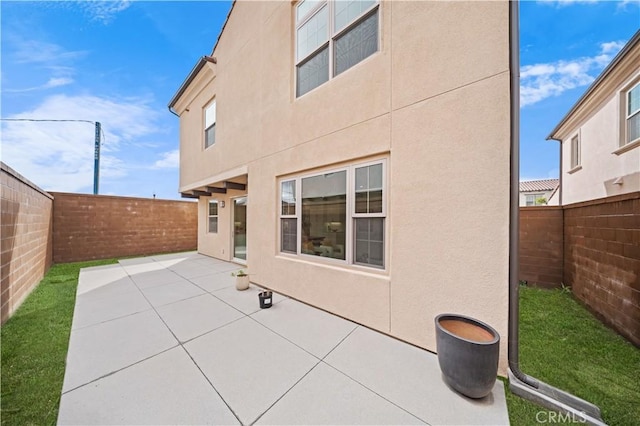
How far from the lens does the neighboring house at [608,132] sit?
6262 millimetres

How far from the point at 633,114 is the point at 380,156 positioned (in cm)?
883

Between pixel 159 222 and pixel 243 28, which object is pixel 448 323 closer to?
pixel 243 28

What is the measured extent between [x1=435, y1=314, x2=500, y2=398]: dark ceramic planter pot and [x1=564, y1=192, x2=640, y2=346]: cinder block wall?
2.76 m

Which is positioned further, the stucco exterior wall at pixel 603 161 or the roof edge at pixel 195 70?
the roof edge at pixel 195 70

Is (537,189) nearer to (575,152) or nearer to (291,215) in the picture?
(575,152)

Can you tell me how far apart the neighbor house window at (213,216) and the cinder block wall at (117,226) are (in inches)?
108

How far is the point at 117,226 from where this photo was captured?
9539 mm

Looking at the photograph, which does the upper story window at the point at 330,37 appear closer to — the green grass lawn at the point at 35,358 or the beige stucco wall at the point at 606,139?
the green grass lawn at the point at 35,358

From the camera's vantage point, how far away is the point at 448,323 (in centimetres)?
252

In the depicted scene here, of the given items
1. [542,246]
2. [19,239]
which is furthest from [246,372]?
[542,246]

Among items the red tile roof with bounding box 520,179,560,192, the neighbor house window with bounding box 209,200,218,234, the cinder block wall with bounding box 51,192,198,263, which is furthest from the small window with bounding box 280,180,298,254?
the red tile roof with bounding box 520,179,560,192

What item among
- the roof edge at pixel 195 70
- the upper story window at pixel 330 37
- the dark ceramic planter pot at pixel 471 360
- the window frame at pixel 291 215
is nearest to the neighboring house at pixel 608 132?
the upper story window at pixel 330 37

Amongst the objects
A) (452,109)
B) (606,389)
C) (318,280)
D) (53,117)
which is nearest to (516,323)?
(606,389)

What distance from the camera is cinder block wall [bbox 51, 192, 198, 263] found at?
27.3 ft
